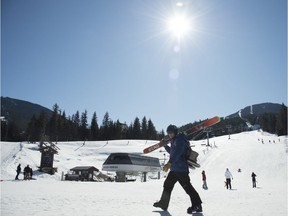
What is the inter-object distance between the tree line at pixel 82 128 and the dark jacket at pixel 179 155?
107m

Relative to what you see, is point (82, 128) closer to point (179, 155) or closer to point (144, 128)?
point (144, 128)

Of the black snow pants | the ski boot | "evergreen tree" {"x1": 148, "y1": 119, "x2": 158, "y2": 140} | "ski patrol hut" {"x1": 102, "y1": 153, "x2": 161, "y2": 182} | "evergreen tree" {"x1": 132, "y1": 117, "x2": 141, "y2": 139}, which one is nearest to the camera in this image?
the ski boot

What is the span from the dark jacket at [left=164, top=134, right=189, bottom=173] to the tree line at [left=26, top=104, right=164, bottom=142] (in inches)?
4204

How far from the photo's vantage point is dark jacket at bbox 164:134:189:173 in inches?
233

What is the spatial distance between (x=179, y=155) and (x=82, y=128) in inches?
4851

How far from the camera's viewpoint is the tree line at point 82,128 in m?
108

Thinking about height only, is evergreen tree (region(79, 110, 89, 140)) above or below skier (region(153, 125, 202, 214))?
above

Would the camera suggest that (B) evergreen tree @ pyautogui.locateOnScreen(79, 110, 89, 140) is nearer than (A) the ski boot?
No

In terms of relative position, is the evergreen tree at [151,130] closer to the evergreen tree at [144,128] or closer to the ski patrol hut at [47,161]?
the evergreen tree at [144,128]

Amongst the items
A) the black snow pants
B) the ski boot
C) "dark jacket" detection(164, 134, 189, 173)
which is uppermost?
"dark jacket" detection(164, 134, 189, 173)

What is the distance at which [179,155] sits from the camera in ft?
19.6

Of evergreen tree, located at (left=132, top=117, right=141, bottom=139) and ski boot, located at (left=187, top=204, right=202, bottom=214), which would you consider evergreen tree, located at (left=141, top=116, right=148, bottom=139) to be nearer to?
evergreen tree, located at (left=132, top=117, right=141, bottom=139)

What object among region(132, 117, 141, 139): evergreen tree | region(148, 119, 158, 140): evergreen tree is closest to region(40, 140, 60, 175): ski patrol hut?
Result: region(132, 117, 141, 139): evergreen tree

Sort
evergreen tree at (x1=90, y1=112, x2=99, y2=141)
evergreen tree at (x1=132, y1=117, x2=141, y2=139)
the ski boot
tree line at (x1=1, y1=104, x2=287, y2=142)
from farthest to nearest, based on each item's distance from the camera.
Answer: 1. evergreen tree at (x1=132, y1=117, x2=141, y2=139)
2. evergreen tree at (x1=90, y1=112, x2=99, y2=141)
3. tree line at (x1=1, y1=104, x2=287, y2=142)
4. the ski boot
